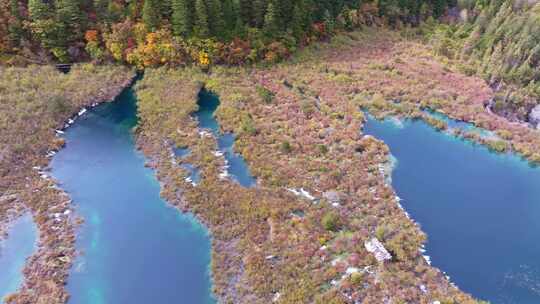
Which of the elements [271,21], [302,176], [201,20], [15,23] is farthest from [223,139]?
[15,23]

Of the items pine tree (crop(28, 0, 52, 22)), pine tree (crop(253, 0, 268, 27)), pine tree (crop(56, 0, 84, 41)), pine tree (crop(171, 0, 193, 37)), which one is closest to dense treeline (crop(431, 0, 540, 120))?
pine tree (crop(253, 0, 268, 27))

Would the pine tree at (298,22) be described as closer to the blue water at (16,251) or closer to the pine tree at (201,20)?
the pine tree at (201,20)

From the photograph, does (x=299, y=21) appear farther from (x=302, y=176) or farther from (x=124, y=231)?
(x=124, y=231)

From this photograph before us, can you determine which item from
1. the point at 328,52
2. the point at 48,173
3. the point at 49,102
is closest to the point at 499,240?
Result: the point at 328,52

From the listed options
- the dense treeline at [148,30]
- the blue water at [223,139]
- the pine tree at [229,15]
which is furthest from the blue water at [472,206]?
the pine tree at [229,15]

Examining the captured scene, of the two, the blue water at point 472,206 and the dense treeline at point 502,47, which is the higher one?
the dense treeline at point 502,47
